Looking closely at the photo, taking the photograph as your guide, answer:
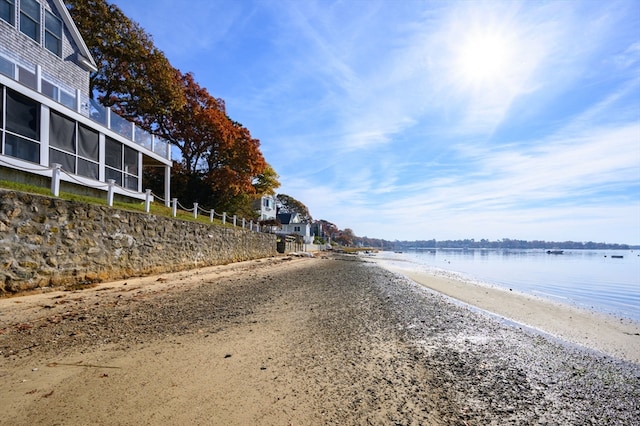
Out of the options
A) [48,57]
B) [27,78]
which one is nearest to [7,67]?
[27,78]

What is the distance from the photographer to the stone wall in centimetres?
752

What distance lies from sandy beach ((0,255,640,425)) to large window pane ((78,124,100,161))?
8356 mm

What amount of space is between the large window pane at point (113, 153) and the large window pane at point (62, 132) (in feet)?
6.12

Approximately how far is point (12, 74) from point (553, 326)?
17486 mm

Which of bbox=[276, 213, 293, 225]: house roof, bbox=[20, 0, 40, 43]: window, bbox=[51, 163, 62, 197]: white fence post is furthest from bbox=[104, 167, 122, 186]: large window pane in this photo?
bbox=[276, 213, 293, 225]: house roof

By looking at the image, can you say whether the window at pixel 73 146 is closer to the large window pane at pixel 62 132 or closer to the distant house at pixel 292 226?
the large window pane at pixel 62 132

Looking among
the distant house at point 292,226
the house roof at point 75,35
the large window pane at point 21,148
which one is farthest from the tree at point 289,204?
the large window pane at point 21,148

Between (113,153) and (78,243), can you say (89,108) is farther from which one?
(78,243)

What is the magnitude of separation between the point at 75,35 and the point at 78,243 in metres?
13.8

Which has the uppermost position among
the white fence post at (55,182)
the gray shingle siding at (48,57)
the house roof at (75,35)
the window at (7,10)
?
the house roof at (75,35)

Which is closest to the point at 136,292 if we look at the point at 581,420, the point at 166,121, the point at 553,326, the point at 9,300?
the point at 9,300

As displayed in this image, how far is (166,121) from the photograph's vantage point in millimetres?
26641

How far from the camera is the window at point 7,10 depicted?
13.1 m

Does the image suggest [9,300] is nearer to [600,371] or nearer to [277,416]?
[277,416]
